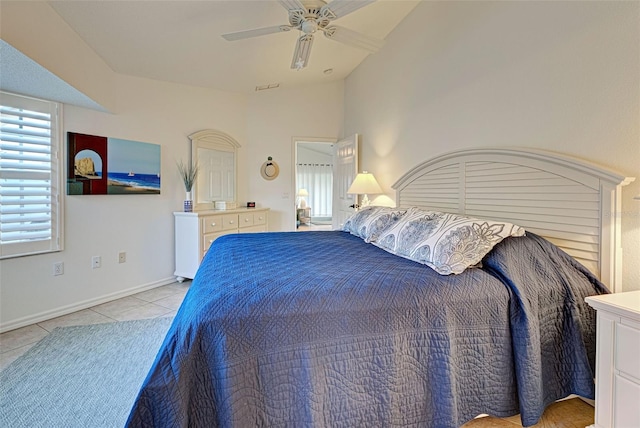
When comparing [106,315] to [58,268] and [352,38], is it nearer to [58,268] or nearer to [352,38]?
[58,268]

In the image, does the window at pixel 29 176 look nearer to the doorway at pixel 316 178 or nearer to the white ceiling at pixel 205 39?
the white ceiling at pixel 205 39

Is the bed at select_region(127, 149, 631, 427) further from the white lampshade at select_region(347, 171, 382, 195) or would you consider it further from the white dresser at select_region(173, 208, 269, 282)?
the white dresser at select_region(173, 208, 269, 282)

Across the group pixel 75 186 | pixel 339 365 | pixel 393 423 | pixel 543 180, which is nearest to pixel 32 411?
pixel 339 365

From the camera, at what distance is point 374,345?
1.20 meters

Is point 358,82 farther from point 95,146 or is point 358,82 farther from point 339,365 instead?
point 339,365

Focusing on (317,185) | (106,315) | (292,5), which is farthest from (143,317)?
(317,185)

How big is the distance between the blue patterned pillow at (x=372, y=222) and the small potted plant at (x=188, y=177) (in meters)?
2.27

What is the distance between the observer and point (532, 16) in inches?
75.5

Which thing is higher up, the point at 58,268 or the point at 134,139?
the point at 134,139

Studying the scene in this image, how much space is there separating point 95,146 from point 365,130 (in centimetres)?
325

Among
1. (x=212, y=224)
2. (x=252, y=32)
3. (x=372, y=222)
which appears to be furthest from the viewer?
(x=212, y=224)

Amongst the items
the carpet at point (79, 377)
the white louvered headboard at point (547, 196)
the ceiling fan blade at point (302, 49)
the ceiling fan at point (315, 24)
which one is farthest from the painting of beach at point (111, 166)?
the white louvered headboard at point (547, 196)

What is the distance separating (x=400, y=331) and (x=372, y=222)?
1.31 metres

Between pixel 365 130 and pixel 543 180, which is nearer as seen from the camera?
pixel 543 180
